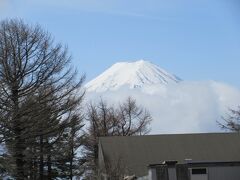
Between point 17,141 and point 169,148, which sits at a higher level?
point 17,141

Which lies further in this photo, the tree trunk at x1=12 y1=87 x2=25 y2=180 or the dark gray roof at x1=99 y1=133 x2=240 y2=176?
the dark gray roof at x1=99 y1=133 x2=240 y2=176

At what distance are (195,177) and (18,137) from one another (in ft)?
43.2

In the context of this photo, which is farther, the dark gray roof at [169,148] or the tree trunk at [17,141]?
the dark gray roof at [169,148]

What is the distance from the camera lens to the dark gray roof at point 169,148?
4975 centimetres

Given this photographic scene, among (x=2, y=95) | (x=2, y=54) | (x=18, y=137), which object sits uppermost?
(x=2, y=54)

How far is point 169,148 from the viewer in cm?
5166

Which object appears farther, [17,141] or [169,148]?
[169,148]

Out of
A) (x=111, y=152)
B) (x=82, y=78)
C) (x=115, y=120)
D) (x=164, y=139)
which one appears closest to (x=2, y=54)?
(x=82, y=78)

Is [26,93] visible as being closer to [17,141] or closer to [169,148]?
[17,141]

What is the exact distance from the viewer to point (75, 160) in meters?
66.1

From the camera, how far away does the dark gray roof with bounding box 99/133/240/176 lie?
49750 millimetres

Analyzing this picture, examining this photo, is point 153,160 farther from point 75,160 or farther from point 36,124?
point 75,160

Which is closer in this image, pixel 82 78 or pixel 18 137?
pixel 18 137

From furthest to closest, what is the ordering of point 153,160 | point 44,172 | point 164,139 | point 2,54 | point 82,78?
1. point 44,172
2. point 164,139
3. point 153,160
4. point 82,78
5. point 2,54
